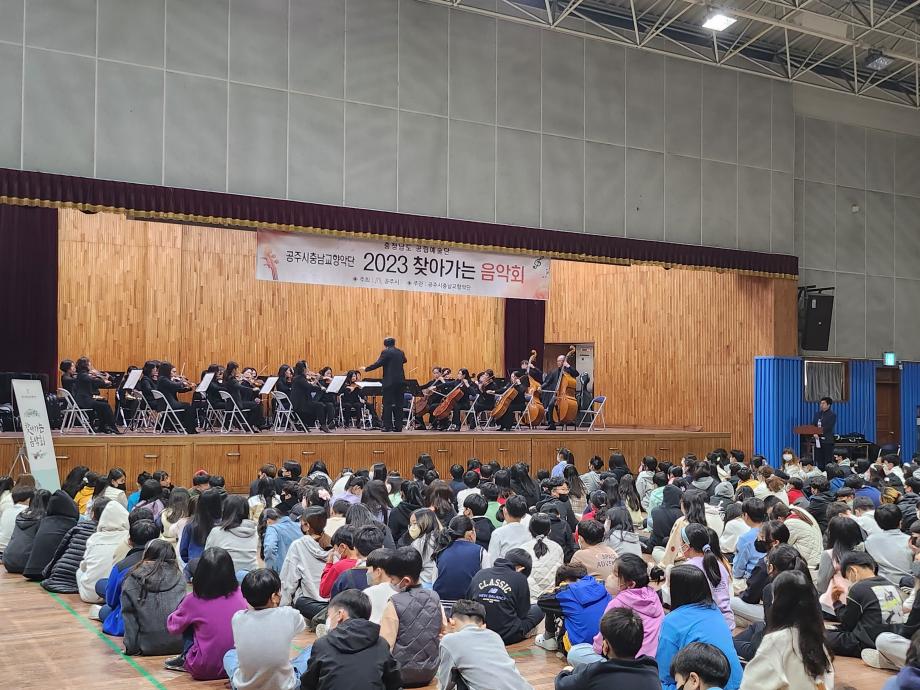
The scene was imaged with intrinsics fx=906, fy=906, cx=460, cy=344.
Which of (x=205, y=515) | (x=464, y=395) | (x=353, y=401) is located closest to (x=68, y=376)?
(x=353, y=401)

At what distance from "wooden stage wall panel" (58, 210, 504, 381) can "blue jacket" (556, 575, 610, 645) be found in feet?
43.8

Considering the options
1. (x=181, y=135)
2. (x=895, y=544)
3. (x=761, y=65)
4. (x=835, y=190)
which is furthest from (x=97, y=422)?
(x=835, y=190)

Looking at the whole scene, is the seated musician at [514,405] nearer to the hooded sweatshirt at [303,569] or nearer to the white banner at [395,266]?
the white banner at [395,266]

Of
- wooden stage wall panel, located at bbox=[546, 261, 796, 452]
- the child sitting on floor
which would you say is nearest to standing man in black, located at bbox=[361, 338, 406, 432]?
wooden stage wall panel, located at bbox=[546, 261, 796, 452]

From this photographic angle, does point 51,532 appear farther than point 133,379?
No

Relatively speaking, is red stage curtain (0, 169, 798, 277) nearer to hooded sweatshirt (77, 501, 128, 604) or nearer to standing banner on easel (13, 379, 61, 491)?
standing banner on easel (13, 379, 61, 491)

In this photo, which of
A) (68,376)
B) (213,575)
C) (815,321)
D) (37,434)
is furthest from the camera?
(815,321)

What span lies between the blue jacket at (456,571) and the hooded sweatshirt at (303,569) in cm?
85

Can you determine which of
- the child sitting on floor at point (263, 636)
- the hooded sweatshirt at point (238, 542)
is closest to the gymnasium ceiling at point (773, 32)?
the hooded sweatshirt at point (238, 542)

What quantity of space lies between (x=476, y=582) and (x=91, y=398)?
922 cm

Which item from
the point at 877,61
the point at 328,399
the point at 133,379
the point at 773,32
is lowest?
the point at 328,399

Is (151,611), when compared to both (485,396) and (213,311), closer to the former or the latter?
(485,396)

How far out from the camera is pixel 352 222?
14.1m

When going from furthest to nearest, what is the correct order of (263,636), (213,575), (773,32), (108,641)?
(773,32)
(108,641)
(213,575)
(263,636)
